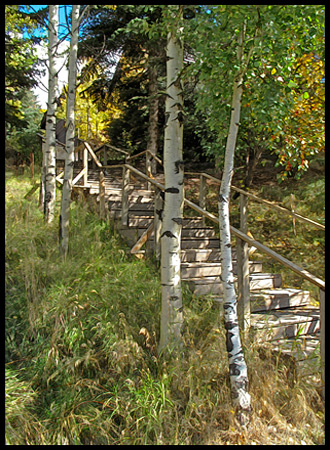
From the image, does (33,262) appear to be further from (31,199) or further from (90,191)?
(31,199)

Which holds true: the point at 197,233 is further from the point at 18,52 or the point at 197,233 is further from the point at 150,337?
the point at 18,52

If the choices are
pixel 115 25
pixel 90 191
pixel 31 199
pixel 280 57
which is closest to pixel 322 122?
pixel 280 57

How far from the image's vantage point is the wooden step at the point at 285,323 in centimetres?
384

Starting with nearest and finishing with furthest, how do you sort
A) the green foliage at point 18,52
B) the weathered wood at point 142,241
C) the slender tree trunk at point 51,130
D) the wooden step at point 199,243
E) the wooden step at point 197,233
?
1. the weathered wood at point 142,241
2. the wooden step at point 199,243
3. the slender tree trunk at point 51,130
4. the wooden step at point 197,233
5. the green foliage at point 18,52

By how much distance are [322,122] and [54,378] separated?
6.28 metres

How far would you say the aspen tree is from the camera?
650cm

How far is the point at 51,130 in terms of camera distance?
6711mm

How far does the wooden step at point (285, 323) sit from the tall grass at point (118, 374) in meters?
0.42

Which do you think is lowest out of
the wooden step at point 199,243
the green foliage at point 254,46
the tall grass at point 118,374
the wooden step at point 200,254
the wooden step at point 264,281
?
the tall grass at point 118,374

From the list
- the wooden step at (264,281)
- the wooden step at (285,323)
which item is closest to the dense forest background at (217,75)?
the wooden step at (264,281)

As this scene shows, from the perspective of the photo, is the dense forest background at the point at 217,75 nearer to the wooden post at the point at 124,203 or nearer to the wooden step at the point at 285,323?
the wooden post at the point at 124,203

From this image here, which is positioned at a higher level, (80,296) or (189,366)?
(80,296)

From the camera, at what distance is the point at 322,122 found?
22.1 ft
